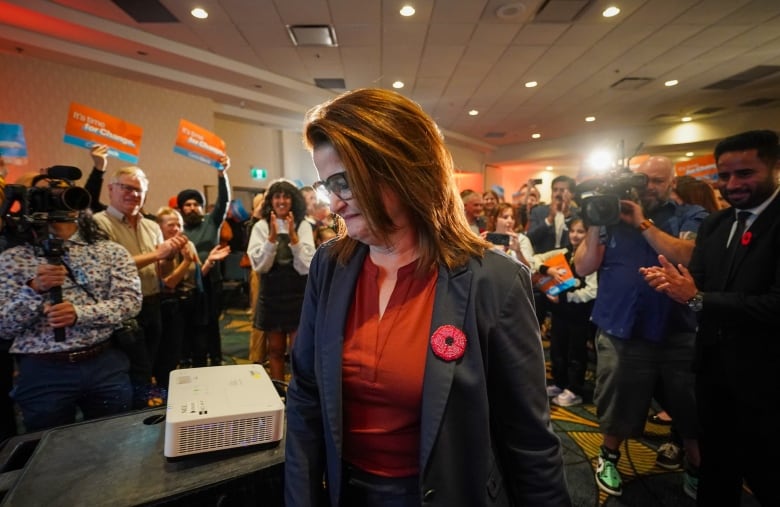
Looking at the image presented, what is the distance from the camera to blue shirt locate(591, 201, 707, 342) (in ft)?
6.02

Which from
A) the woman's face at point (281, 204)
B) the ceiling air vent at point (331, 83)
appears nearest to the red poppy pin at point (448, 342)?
the woman's face at point (281, 204)

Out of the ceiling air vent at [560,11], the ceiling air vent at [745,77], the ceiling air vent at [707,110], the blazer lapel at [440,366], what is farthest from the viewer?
the ceiling air vent at [707,110]

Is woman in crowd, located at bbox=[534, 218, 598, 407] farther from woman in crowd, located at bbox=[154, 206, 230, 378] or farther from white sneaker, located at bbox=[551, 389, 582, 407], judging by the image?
Result: woman in crowd, located at bbox=[154, 206, 230, 378]

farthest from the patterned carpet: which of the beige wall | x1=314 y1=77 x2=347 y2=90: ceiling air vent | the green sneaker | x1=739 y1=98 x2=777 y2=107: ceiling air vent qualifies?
x1=739 y1=98 x2=777 y2=107: ceiling air vent

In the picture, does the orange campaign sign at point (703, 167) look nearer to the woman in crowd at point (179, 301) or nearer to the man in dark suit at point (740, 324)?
the man in dark suit at point (740, 324)

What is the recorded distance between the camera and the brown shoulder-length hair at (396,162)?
0.83 m

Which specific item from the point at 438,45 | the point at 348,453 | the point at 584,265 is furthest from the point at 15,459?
the point at 438,45

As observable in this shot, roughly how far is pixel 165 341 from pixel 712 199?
4.29 m

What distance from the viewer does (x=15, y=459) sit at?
1178mm

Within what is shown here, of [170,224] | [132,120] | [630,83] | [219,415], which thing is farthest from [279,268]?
[630,83]

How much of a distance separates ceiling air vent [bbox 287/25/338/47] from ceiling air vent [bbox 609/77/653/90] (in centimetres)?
530

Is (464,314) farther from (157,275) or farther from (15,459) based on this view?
(157,275)

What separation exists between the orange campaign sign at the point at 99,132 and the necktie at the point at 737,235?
3.69 metres

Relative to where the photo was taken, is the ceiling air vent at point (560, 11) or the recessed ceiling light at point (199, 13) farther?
the recessed ceiling light at point (199, 13)
